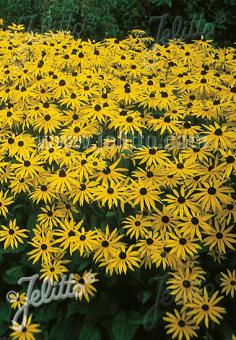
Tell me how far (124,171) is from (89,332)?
3.26 feet

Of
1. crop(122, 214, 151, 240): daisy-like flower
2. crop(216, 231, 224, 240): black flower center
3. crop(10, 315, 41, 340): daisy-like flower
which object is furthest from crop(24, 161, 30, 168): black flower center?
crop(216, 231, 224, 240): black flower center

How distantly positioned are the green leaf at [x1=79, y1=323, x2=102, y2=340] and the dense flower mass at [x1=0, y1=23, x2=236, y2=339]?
0.54 ft

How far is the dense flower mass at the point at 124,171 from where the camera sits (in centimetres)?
242

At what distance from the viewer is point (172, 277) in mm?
2496

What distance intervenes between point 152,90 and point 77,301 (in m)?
1.63

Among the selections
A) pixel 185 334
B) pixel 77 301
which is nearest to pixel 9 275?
pixel 77 301

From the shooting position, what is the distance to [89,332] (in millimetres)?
2529

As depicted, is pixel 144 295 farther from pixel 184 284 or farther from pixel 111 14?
pixel 111 14

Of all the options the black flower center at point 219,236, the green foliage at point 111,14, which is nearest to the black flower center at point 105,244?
the black flower center at point 219,236

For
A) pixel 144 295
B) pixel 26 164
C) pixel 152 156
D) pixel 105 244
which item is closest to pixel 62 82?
pixel 26 164

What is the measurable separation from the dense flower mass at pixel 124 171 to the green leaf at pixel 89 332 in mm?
165

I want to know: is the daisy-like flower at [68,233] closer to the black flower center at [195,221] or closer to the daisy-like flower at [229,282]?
the black flower center at [195,221]

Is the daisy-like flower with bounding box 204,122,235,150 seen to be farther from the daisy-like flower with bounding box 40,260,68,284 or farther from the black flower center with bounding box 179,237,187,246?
the daisy-like flower with bounding box 40,260,68,284

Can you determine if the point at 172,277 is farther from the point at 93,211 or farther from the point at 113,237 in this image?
the point at 93,211
